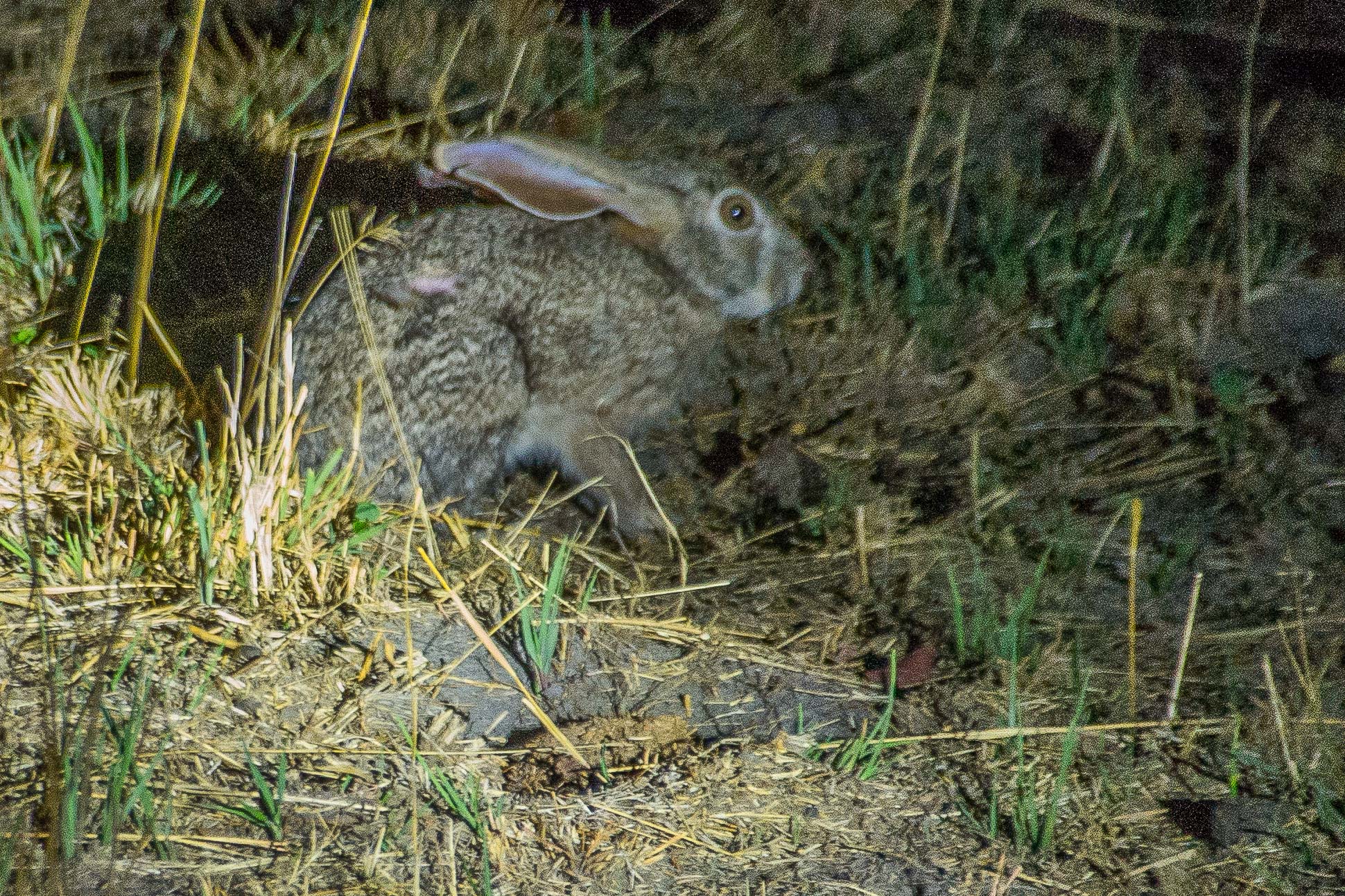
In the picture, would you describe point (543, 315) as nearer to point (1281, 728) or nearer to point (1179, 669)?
point (1179, 669)

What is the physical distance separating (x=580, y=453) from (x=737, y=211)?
1.03 m

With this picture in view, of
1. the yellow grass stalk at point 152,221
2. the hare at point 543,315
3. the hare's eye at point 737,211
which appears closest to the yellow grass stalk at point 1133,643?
the hare at point 543,315

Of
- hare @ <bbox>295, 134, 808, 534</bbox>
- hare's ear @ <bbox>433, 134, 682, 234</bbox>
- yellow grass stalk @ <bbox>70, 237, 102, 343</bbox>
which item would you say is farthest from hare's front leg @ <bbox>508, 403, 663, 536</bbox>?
yellow grass stalk @ <bbox>70, 237, 102, 343</bbox>

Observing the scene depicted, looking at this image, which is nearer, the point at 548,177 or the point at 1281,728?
→ the point at 1281,728

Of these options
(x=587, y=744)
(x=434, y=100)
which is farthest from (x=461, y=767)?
(x=434, y=100)

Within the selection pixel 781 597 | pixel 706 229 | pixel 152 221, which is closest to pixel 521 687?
pixel 781 597

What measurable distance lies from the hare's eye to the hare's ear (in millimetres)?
237

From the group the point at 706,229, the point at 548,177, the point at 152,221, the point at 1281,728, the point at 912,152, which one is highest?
the point at 152,221

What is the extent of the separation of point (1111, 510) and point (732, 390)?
1.19m

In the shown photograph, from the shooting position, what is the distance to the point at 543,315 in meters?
Result: 3.44

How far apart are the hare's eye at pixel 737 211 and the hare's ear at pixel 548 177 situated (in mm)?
237

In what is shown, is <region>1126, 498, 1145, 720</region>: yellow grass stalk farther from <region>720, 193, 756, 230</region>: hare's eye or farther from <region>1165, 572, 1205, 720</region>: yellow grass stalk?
<region>720, 193, 756, 230</region>: hare's eye

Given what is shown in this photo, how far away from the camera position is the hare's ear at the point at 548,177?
3.40 meters

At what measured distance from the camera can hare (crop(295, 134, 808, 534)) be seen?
121 inches
